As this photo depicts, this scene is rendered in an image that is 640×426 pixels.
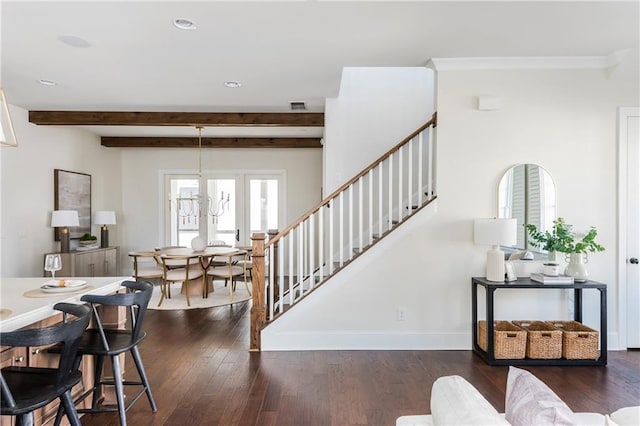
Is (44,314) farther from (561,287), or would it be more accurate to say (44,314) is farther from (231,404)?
(561,287)

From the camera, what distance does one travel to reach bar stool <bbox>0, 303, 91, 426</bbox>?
1.50 meters

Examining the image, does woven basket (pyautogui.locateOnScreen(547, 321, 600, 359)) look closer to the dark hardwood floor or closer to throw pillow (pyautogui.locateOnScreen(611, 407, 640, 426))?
the dark hardwood floor

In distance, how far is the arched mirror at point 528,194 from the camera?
3.71 metres

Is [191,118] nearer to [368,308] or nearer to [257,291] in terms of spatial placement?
[257,291]

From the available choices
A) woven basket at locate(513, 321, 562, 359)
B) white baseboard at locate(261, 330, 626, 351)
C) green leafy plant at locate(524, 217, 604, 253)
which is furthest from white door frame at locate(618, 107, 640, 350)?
white baseboard at locate(261, 330, 626, 351)

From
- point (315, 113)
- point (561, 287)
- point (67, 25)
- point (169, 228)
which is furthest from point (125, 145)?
point (561, 287)

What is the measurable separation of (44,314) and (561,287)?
3842 mm

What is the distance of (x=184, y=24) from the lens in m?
2.81

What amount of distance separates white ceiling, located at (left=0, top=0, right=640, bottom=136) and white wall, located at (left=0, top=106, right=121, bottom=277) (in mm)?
986

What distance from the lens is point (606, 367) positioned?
3.31 meters

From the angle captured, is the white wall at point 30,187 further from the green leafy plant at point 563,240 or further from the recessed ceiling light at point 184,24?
the green leafy plant at point 563,240

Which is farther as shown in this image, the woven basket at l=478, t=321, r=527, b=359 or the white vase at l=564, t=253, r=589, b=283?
the white vase at l=564, t=253, r=589, b=283

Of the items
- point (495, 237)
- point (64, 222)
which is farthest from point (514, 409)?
point (64, 222)

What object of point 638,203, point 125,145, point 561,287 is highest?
point 125,145
